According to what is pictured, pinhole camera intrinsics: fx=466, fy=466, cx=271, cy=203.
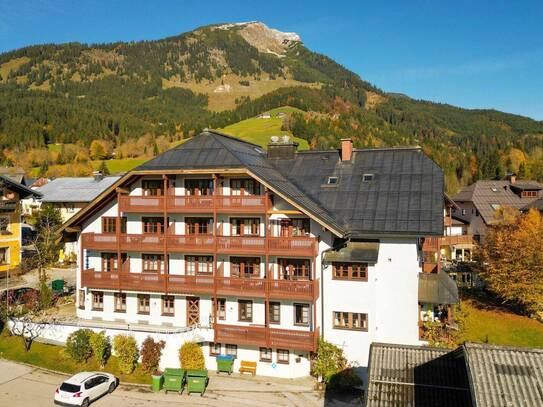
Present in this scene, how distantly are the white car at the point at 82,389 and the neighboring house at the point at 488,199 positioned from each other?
175 feet

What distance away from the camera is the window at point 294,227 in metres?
28.6

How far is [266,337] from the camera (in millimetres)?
26797

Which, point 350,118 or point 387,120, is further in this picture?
point 387,120

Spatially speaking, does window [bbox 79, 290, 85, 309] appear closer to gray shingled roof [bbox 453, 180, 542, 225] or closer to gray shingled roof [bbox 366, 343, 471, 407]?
gray shingled roof [bbox 366, 343, 471, 407]

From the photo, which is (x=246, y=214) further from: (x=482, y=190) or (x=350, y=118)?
(x=350, y=118)

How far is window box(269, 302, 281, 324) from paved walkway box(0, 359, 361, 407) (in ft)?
11.1

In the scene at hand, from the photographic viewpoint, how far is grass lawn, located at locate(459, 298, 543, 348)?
32.2m

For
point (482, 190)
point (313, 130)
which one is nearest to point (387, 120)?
point (313, 130)

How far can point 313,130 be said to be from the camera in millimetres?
138125

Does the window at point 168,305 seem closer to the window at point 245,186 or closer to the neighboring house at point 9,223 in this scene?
the window at point 245,186

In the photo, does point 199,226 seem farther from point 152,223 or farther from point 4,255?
point 4,255

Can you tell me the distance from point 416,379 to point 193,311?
17474 millimetres

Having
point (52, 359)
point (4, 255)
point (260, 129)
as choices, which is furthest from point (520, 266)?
point (260, 129)

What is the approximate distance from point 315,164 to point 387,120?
517ft
